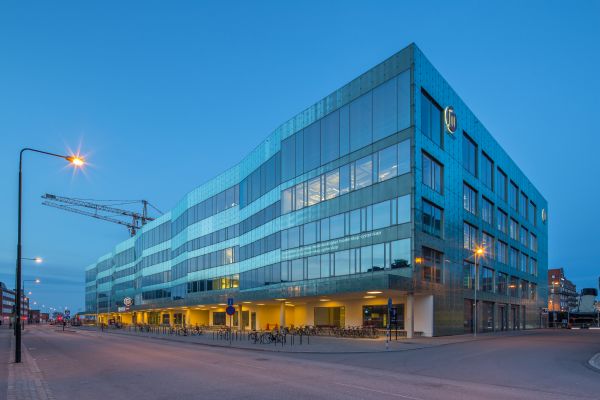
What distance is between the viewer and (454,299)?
4500cm

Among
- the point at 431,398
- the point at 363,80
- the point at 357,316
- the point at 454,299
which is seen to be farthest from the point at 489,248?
the point at 431,398

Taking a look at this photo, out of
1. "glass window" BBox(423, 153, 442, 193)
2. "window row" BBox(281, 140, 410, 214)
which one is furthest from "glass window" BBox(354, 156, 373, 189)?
"glass window" BBox(423, 153, 442, 193)

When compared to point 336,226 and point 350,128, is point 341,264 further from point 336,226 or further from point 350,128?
point 350,128

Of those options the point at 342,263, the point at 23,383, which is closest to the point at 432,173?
the point at 342,263

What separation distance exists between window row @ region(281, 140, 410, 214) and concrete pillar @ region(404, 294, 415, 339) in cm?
1016

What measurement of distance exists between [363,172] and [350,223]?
15.6 ft

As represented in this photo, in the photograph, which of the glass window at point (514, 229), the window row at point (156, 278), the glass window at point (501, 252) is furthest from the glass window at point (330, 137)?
the window row at point (156, 278)

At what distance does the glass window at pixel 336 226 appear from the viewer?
44.9 meters

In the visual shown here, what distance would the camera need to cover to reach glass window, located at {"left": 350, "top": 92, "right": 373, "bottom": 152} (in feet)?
140

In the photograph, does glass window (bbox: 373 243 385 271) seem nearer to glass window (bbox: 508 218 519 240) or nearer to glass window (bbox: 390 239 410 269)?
glass window (bbox: 390 239 410 269)

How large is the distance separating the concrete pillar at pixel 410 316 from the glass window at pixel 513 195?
33.9 meters

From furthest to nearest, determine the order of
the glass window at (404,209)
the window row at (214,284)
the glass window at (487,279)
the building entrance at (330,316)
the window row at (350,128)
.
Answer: the window row at (214,284) < the glass window at (487,279) < the building entrance at (330,316) < the window row at (350,128) < the glass window at (404,209)

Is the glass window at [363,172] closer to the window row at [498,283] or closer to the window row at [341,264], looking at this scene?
the window row at [341,264]

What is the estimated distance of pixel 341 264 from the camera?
1747 inches
